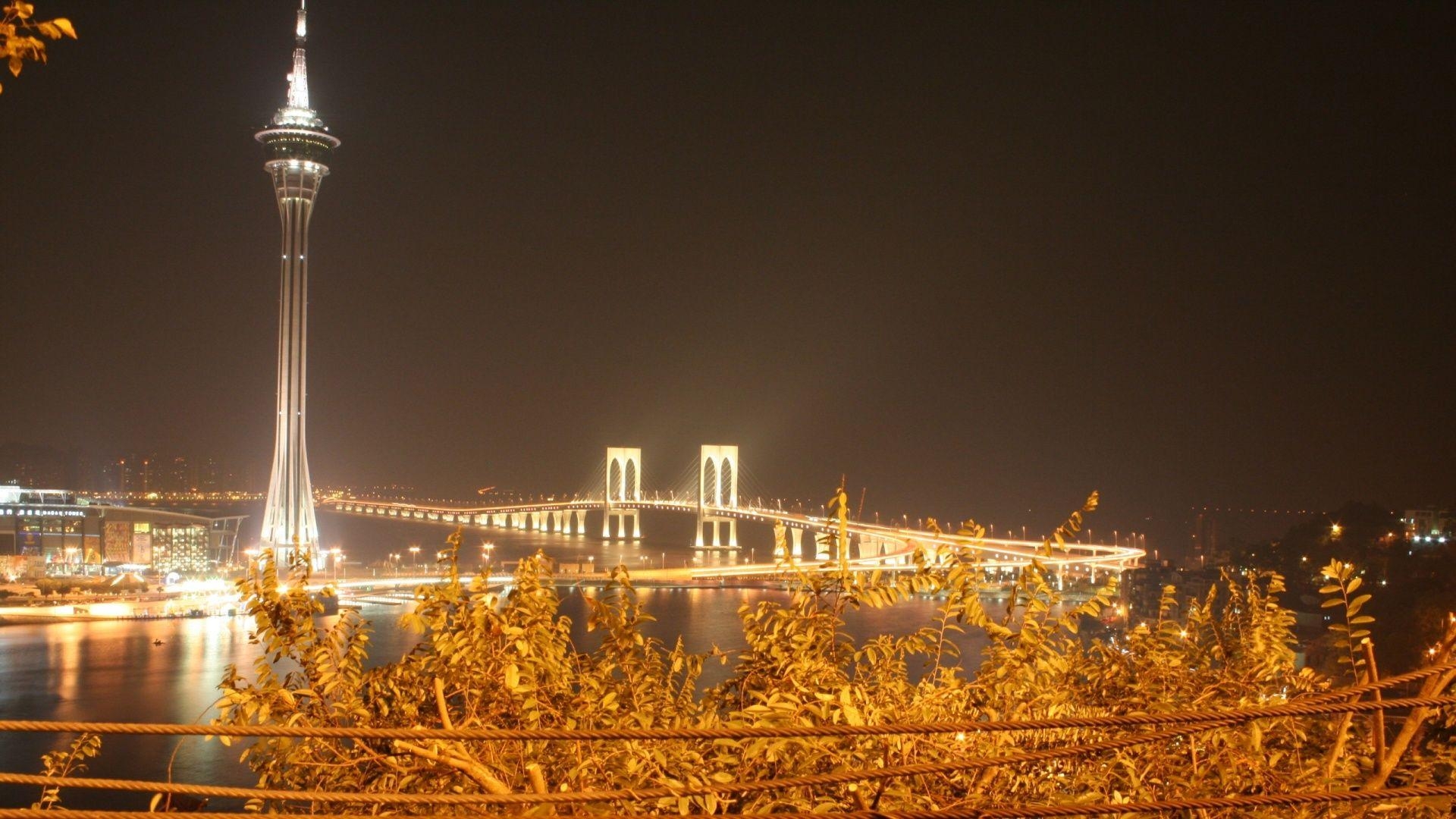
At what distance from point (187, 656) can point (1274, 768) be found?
465 inches

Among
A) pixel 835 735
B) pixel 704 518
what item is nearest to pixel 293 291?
pixel 704 518

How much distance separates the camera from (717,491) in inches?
1076

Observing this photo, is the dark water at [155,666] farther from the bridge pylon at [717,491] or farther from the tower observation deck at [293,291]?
the bridge pylon at [717,491]

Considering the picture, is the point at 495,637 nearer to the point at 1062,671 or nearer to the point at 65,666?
the point at 1062,671

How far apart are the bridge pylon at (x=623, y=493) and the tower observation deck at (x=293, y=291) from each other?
496 inches

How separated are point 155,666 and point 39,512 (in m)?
10.7

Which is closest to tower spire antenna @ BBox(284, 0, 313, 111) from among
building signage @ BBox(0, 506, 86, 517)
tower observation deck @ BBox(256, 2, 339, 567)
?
tower observation deck @ BBox(256, 2, 339, 567)

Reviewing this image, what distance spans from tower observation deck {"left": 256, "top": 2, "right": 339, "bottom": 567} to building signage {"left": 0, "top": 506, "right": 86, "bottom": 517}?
5309mm

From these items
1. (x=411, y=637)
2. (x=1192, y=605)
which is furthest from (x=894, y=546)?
(x=1192, y=605)

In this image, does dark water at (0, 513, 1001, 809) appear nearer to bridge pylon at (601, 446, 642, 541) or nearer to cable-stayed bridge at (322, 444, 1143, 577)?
cable-stayed bridge at (322, 444, 1143, 577)

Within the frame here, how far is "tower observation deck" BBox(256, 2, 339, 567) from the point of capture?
50.8 ft

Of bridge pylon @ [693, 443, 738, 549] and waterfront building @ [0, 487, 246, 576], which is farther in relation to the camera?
bridge pylon @ [693, 443, 738, 549]

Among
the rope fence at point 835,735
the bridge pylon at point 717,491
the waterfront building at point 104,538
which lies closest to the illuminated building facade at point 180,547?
the waterfront building at point 104,538

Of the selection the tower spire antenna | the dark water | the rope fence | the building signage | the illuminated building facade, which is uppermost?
the tower spire antenna
